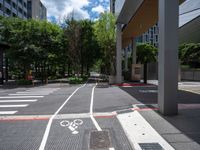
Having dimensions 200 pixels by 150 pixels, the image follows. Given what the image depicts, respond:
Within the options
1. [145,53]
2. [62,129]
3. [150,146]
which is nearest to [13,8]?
[145,53]

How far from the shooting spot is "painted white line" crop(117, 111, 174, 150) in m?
5.81

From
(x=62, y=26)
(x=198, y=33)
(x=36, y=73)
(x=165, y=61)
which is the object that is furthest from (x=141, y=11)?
(x=198, y=33)

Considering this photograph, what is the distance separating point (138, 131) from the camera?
6770 millimetres

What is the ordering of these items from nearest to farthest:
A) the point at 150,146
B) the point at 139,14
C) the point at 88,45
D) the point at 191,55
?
the point at 150,146, the point at 139,14, the point at 88,45, the point at 191,55

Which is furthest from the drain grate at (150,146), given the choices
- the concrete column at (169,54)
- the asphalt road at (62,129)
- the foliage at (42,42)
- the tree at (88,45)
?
the tree at (88,45)

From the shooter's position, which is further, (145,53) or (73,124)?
(145,53)

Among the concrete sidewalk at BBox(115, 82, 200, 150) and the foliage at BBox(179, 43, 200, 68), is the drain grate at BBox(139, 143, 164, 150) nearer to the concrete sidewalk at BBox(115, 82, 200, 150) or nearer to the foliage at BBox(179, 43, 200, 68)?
the concrete sidewalk at BBox(115, 82, 200, 150)

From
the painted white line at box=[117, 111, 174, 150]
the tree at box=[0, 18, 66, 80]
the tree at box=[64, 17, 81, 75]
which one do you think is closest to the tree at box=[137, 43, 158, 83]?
the tree at box=[64, 17, 81, 75]

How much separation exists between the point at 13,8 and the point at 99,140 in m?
78.4

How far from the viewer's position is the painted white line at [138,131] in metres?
5.81

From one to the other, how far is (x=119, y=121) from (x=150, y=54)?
5090 centimetres

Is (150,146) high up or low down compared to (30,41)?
down

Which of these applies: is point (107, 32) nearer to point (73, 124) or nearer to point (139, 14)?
point (139, 14)

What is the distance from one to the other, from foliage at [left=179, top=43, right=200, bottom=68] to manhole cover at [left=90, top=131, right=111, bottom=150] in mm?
35941
